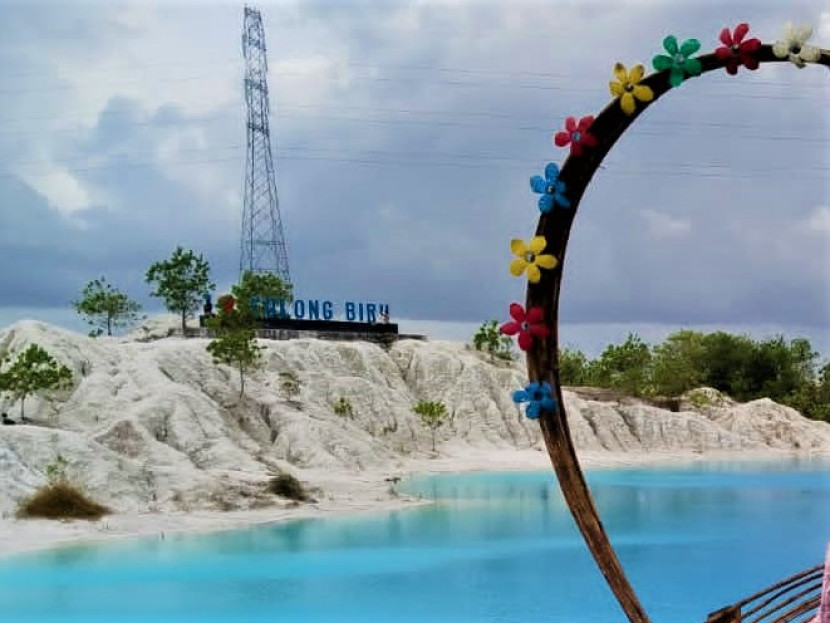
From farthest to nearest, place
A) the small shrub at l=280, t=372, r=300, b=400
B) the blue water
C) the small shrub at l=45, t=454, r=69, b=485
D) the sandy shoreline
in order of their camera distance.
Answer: the small shrub at l=280, t=372, r=300, b=400, the small shrub at l=45, t=454, r=69, b=485, the sandy shoreline, the blue water

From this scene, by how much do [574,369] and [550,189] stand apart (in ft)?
134

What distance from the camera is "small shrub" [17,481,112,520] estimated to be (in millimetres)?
15484

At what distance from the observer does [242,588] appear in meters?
12.2

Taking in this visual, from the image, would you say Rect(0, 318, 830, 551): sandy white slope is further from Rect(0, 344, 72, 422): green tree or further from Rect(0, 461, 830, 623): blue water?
Rect(0, 461, 830, 623): blue water

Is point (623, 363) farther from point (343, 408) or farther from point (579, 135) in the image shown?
point (579, 135)

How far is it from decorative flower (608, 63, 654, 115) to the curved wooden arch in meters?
0.02

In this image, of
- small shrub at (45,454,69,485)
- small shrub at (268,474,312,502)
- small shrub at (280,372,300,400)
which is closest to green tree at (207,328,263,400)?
small shrub at (280,372,300,400)

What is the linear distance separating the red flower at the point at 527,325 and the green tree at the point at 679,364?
1533 inches

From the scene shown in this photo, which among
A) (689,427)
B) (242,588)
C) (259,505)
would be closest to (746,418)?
(689,427)

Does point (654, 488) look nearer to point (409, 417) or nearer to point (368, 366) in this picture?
point (409, 417)

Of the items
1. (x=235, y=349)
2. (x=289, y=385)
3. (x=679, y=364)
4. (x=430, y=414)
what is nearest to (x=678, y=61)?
(x=235, y=349)

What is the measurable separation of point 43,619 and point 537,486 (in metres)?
14.2

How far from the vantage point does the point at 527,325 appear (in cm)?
389

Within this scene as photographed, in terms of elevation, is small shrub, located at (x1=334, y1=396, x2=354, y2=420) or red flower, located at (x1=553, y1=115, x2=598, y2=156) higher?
red flower, located at (x1=553, y1=115, x2=598, y2=156)
